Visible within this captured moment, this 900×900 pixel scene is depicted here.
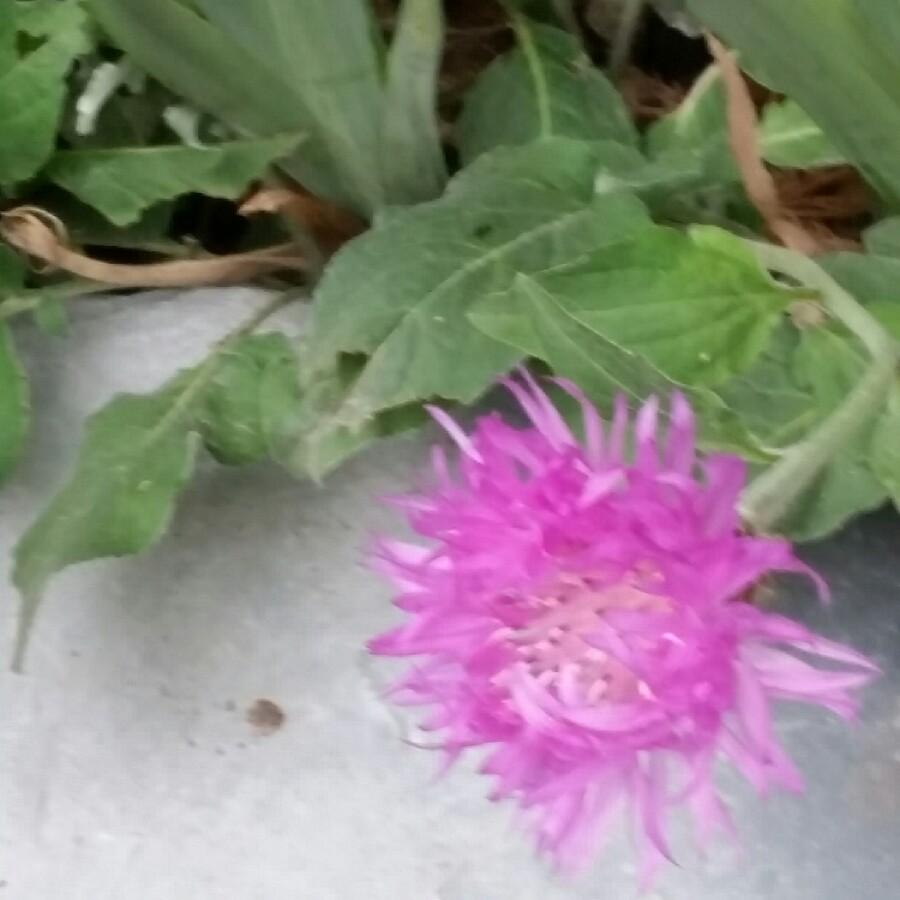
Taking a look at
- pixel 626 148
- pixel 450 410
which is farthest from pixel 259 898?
pixel 626 148

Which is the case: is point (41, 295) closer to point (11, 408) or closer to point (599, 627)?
point (11, 408)

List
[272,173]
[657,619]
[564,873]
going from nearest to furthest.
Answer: [657,619], [564,873], [272,173]

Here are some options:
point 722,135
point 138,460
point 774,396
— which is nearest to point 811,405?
point 774,396

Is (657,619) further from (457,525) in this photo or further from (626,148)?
(626,148)

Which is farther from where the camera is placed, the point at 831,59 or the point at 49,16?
the point at 49,16

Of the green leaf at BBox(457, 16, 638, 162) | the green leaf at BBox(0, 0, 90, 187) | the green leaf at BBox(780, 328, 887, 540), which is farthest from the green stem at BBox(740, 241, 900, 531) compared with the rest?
the green leaf at BBox(0, 0, 90, 187)

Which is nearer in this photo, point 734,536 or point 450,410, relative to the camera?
point 734,536
